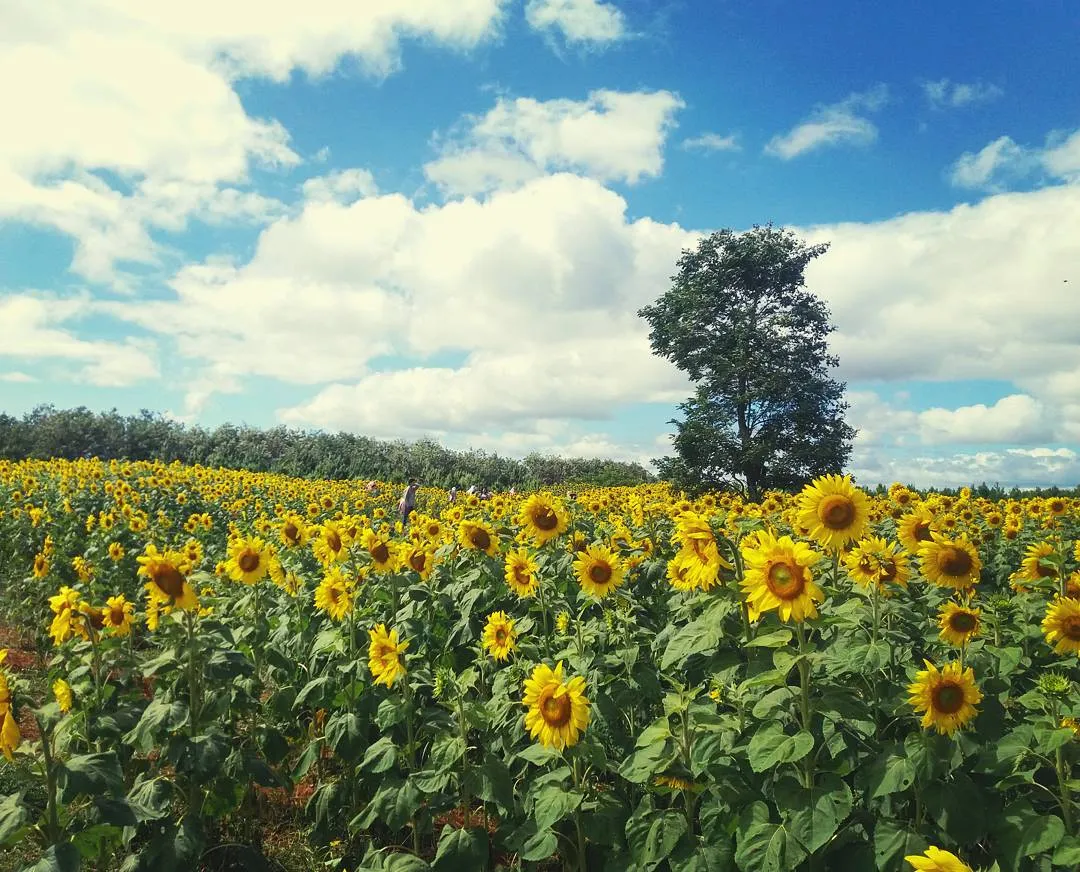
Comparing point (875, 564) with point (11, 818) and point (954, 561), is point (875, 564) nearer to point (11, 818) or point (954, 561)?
point (954, 561)

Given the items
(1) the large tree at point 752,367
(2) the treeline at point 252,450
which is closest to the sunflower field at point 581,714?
(1) the large tree at point 752,367

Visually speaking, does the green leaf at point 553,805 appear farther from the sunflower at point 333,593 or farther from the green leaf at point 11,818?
the green leaf at point 11,818

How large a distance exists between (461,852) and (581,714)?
0.95 m

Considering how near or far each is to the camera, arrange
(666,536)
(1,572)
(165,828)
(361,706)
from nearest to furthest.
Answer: (165,828), (361,706), (666,536), (1,572)

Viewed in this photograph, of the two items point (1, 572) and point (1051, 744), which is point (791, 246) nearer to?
point (1, 572)

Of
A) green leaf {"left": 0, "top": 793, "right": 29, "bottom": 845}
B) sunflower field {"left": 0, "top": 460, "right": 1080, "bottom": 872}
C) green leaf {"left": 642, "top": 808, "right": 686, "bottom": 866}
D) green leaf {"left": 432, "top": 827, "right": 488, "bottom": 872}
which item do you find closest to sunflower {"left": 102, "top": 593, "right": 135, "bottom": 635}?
sunflower field {"left": 0, "top": 460, "right": 1080, "bottom": 872}

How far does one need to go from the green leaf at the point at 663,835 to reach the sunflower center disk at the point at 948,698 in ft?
3.88

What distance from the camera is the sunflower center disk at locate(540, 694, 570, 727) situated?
10.8 ft

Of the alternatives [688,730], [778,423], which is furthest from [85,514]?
[778,423]

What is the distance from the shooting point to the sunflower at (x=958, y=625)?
3.76 m

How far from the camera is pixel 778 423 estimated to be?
89.0 feet

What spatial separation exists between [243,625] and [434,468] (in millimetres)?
32093

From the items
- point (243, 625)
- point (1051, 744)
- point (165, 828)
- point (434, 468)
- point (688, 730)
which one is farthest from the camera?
point (434, 468)

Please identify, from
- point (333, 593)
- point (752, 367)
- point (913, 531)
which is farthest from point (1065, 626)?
point (752, 367)
